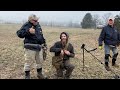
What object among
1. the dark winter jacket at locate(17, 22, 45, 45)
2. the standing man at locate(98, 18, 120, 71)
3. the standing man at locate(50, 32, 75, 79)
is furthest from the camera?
the standing man at locate(98, 18, 120, 71)

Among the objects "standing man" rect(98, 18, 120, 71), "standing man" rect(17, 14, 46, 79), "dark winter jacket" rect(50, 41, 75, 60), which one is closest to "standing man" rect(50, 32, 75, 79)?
"dark winter jacket" rect(50, 41, 75, 60)

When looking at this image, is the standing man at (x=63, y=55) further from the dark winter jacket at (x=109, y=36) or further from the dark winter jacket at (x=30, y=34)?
the dark winter jacket at (x=109, y=36)

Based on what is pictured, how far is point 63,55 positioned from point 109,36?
2.08m

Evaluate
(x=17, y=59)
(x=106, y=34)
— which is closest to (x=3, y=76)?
(x=17, y=59)

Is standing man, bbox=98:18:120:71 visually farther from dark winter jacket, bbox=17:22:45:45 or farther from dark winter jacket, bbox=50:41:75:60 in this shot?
dark winter jacket, bbox=17:22:45:45

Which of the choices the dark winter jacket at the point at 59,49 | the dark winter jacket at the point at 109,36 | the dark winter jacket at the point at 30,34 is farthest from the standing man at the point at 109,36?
the dark winter jacket at the point at 30,34

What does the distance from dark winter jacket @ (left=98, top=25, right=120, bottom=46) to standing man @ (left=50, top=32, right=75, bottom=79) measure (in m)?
1.69

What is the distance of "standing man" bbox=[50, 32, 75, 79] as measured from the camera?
319 inches

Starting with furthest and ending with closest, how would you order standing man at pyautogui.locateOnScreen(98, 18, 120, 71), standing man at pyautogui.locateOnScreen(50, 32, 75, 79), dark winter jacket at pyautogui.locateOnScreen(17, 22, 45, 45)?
standing man at pyautogui.locateOnScreen(98, 18, 120, 71) < standing man at pyautogui.locateOnScreen(50, 32, 75, 79) < dark winter jacket at pyautogui.locateOnScreen(17, 22, 45, 45)

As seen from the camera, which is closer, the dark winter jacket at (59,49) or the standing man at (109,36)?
the dark winter jacket at (59,49)

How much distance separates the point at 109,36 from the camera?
9508 millimetres

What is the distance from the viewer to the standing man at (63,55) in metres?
8.10

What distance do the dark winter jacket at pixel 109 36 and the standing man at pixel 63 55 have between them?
1.69 meters
